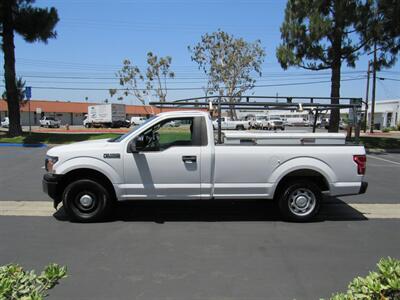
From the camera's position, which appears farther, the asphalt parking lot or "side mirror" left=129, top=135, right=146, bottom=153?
"side mirror" left=129, top=135, right=146, bottom=153

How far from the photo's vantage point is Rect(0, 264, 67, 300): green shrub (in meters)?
2.52

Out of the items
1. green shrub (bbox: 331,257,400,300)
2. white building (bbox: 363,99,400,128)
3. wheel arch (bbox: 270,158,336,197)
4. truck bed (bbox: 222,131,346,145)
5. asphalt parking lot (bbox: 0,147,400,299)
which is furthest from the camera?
white building (bbox: 363,99,400,128)

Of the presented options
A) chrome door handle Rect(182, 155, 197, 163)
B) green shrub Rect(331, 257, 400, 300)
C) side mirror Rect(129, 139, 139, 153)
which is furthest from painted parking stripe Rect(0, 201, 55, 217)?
green shrub Rect(331, 257, 400, 300)

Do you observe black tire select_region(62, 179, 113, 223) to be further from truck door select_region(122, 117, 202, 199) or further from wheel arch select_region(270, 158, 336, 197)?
wheel arch select_region(270, 158, 336, 197)

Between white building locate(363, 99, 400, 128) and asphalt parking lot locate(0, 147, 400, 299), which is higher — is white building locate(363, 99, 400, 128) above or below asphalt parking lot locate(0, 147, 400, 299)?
above

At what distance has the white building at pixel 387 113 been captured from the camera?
68.9 m

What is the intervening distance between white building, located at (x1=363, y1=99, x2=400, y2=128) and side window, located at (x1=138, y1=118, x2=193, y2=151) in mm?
67600

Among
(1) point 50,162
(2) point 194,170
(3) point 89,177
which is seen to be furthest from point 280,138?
(1) point 50,162

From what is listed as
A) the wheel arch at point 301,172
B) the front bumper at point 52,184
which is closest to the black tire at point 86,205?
the front bumper at point 52,184

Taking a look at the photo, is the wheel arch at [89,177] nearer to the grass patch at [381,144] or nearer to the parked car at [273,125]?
the parked car at [273,125]

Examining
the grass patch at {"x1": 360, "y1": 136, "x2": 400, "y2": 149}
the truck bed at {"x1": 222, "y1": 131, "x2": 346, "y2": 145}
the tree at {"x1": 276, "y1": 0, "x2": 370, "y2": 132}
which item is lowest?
the grass patch at {"x1": 360, "y1": 136, "x2": 400, "y2": 149}

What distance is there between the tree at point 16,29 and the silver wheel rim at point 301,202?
75.8ft

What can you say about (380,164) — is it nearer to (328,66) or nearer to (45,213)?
(328,66)

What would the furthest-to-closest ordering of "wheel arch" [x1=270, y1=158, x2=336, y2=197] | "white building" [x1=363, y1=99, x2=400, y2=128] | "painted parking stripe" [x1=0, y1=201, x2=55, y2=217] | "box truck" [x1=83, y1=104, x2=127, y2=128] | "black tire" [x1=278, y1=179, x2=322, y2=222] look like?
"white building" [x1=363, y1=99, x2=400, y2=128], "box truck" [x1=83, y1=104, x2=127, y2=128], "painted parking stripe" [x1=0, y1=201, x2=55, y2=217], "black tire" [x1=278, y1=179, x2=322, y2=222], "wheel arch" [x1=270, y1=158, x2=336, y2=197]
